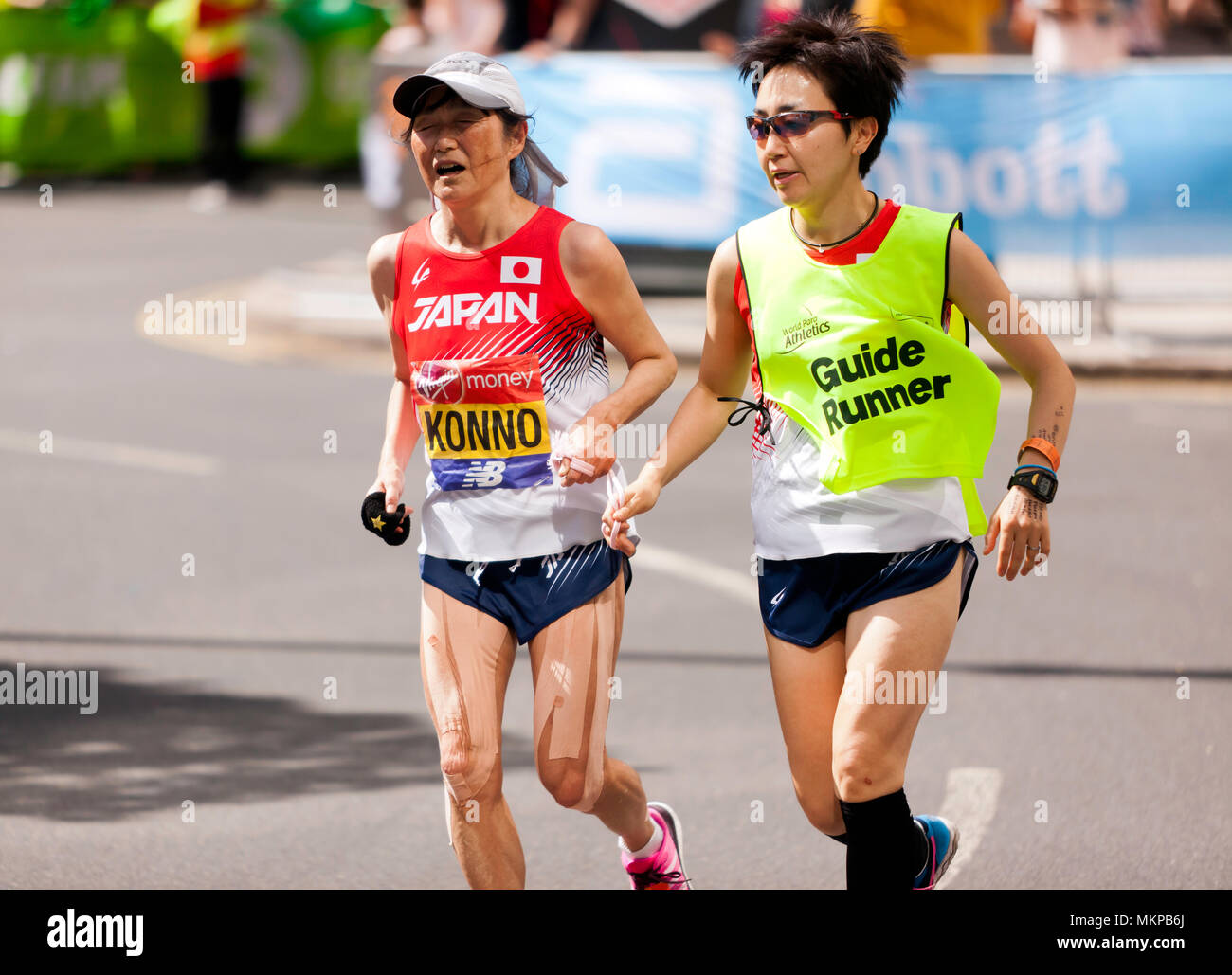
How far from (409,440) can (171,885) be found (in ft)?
5.38

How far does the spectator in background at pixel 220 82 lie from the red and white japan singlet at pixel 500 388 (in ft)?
71.4

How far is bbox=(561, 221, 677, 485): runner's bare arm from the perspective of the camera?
4.81 m

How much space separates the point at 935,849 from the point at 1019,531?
87 cm

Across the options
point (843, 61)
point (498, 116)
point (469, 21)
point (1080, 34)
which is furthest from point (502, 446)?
point (469, 21)

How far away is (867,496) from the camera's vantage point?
187 inches

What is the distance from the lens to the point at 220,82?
26.5 meters

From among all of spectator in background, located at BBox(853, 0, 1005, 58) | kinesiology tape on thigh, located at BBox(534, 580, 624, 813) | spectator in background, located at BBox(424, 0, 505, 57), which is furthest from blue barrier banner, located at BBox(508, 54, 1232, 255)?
kinesiology tape on thigh, located at BBox(534, 580, 624, 813)

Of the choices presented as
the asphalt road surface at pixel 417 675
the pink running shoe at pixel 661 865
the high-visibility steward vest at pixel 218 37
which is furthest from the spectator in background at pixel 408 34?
the pink running shoe at pixel 661 865

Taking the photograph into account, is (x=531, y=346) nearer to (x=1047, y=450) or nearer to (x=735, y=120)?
(x=1047, y=450)

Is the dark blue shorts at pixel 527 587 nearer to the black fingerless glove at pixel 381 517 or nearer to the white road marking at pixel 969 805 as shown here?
the black fingerless glove at pixel 381 517

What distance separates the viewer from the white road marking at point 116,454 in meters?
12.3

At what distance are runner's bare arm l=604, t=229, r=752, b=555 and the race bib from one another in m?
0.27

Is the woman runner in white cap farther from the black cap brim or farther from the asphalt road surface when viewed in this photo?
the asphalt road surface
